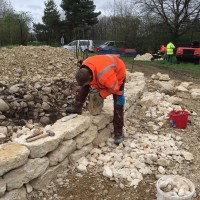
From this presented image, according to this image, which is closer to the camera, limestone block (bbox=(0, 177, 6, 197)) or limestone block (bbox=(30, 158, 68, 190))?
limestone block (bbox=(0, 177, 6, 197))

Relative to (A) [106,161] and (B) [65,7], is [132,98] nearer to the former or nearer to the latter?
(A) [106,161]

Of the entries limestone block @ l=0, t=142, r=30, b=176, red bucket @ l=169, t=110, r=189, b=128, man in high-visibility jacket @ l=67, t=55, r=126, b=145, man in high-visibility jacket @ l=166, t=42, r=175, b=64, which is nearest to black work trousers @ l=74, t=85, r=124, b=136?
man in high-visibility jacket @ l=67, t=55, r=126, b=145

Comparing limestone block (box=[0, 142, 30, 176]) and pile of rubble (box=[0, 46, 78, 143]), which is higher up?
pile of rubble (box=[0, 46, 78, 143])

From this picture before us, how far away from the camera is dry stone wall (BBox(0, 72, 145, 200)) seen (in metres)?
2.92

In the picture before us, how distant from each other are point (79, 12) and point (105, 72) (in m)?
29.2

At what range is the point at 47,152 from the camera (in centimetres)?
324

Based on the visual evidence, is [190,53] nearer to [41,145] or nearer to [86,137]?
[86,137]

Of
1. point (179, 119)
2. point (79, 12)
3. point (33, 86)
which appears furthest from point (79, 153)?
point (79, 12)

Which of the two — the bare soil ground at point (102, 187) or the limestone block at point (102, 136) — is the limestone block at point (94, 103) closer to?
the limestone block at point (102, 136)

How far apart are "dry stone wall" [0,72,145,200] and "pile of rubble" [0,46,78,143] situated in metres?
0.69

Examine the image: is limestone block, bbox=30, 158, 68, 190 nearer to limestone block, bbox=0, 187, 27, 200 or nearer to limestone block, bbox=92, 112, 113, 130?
limestone block, bbox=0, 187, 27, 200

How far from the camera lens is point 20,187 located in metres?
3.04

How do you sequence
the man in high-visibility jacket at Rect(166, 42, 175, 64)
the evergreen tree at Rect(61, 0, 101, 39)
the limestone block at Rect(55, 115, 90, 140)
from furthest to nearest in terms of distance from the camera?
the evergreen tree at Rect(61, 0, 101, 39) → the man in high-visibility jacket at Rect(166, 42, 175, 64) → the limestone block at Rect(55, 115, 90, 140)

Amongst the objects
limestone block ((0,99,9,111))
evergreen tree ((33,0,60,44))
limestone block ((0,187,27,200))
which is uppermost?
evergreen tree ((33,0,60,44))
